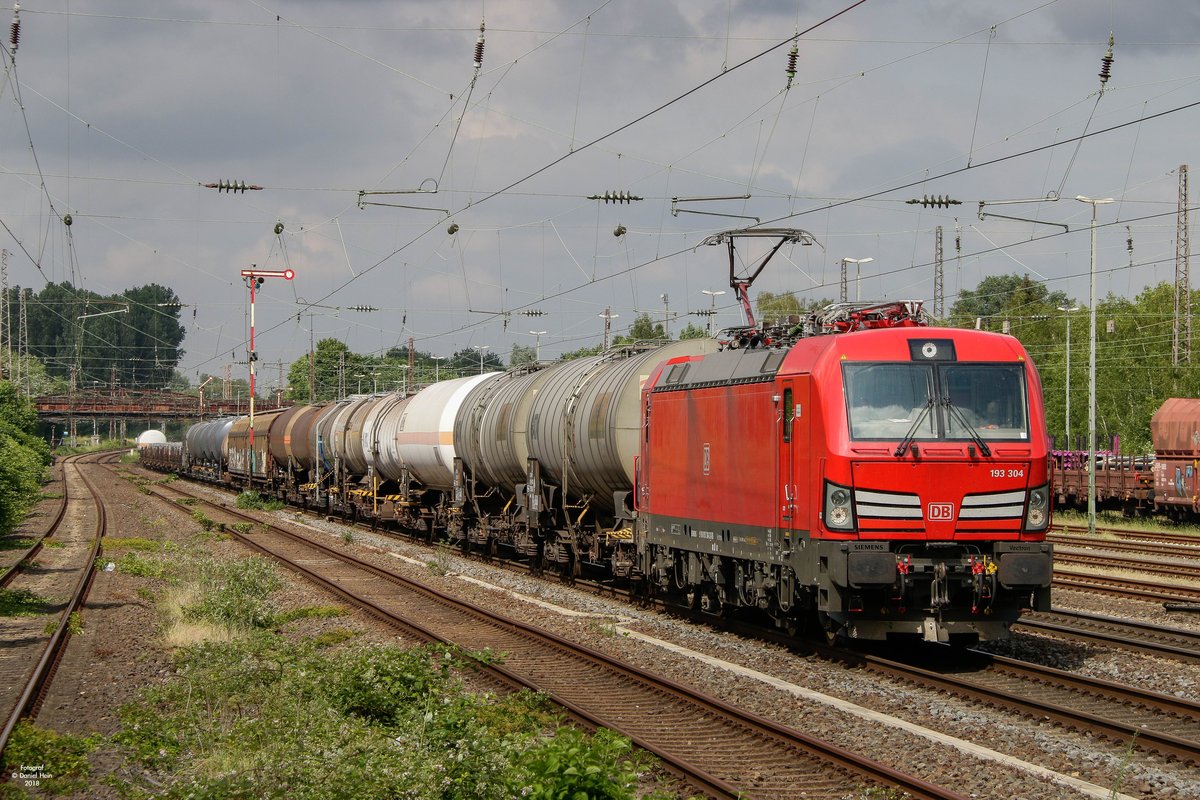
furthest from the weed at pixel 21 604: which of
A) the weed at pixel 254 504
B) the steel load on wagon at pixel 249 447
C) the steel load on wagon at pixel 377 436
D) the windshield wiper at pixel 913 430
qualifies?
the steel load on wagon at pixel 249 447

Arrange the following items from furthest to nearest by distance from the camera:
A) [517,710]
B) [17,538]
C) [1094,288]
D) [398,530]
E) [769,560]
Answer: [398,530]
[17,538]
[1094,288]
[769,560]
[517,710]

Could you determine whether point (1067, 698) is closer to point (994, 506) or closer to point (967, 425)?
point (994, 506)

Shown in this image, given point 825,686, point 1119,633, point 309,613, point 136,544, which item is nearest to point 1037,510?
point 825,686

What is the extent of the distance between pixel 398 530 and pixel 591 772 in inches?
1356

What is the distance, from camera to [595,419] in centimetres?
2123

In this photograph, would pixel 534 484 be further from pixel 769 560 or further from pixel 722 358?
pixel 769 560

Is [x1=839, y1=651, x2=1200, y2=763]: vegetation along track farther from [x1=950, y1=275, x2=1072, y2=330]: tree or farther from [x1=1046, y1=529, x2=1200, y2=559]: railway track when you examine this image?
[x1=950, y1=275, x2=1072, y2=330]: tree

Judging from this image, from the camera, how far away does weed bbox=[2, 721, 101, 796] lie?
9.53 metres

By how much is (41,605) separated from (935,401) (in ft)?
50.7

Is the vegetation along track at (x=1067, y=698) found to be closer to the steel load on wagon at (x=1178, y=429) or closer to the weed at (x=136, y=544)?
the weed at (x=136, y=544)

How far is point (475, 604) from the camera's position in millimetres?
20797

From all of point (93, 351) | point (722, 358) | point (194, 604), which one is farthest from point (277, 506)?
point (93, 351)

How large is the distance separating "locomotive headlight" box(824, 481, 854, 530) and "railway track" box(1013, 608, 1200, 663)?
4.45 meters

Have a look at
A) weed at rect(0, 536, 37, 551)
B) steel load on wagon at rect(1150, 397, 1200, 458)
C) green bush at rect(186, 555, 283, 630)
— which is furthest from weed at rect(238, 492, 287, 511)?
steel load on wagon at rect(1150, 397, 1200, 458)
